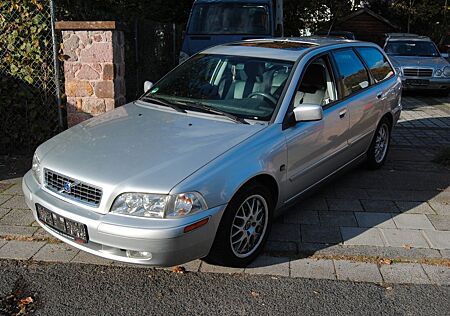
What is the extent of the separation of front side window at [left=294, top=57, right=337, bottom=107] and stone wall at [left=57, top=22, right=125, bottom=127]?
9.19 ft

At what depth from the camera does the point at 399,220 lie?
4.67 m

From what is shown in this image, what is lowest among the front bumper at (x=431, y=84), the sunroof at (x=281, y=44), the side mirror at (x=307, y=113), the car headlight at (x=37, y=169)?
the front bumper at (x=431, y=84)

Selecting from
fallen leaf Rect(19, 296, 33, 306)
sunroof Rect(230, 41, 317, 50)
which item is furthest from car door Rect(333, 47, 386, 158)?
fallen leaf Rect(19, 296, 33, 306)

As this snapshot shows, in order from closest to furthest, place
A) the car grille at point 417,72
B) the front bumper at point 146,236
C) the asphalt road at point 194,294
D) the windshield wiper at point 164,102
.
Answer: the front bumper at point 146,236, the asphalt road at point 194,294, the windshield wiper at point 164,102, the car grille at point 417,72

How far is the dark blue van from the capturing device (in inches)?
419

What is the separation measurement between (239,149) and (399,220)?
2.05m

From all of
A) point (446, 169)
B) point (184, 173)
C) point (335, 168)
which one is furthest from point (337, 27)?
point (184, 173)

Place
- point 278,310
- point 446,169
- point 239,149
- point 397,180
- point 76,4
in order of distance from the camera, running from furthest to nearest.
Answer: point 76,4 → point 446,169 → point 397,180 → point 239,149 → point 278,310

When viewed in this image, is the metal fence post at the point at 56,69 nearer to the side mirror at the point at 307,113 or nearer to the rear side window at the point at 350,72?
the rear side window at the point at 350,72

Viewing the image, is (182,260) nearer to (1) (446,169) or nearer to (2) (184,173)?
(2) (184,173)

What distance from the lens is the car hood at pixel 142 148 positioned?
10.6 ft

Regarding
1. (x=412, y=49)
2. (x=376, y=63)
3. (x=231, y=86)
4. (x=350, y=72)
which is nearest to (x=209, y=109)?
(x=231, y=86)

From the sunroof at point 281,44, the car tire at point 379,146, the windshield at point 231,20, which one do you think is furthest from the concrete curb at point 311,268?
the windshield at point 231,20

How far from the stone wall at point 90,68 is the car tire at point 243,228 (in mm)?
3247
